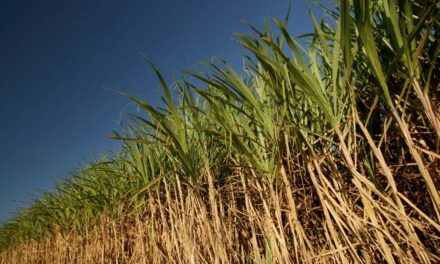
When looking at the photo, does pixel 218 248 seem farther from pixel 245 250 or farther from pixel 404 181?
pixel 404 181

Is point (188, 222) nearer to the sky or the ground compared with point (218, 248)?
nearer to the sky

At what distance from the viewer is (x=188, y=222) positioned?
2.09m

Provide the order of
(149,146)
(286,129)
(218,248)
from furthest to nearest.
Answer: (149,146), (218,248), (286,129)

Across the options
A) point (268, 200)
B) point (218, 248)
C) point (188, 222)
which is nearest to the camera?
point (268, 200)

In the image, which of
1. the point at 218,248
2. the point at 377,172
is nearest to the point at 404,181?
the point at 377,172

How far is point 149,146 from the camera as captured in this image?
2.44 meters

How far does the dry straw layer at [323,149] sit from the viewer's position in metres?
1.05

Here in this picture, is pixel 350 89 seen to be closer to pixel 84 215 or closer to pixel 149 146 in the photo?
pixel 149 146

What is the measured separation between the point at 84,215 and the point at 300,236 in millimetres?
3382

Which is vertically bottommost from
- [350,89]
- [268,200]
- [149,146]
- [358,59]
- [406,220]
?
[406,220]

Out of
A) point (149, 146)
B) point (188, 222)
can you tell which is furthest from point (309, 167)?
point (149, 146)

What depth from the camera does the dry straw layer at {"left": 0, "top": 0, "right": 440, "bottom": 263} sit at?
1051 mm

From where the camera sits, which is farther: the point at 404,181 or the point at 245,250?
the point at 245,250

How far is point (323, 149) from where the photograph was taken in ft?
4.68
